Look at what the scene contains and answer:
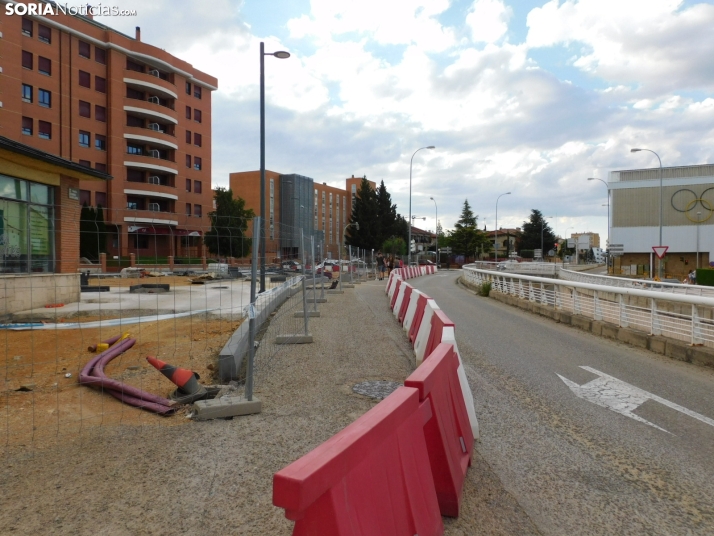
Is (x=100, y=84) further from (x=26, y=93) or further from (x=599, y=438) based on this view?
(x=599, y=438)

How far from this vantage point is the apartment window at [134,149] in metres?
52.0

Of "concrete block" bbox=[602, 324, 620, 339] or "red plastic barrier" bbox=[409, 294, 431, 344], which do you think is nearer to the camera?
"red plastic barrier" bbox=[409, 294, 431, 344]

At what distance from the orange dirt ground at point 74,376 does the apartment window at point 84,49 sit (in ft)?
150

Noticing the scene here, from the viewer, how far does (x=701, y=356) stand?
343 inches

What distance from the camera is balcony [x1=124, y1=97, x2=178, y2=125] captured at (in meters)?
50.6

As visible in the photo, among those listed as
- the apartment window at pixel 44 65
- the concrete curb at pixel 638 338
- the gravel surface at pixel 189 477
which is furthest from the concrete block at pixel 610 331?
the apartment window at pixel 44 65

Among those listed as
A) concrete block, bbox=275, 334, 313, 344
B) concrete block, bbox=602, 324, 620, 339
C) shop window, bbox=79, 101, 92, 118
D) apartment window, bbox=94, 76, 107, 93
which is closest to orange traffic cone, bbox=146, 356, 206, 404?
concrete block, bbox=275, 334, 313, 344

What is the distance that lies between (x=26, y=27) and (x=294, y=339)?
45.1 m

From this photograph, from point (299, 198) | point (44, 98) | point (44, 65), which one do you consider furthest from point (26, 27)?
point (299, 198)

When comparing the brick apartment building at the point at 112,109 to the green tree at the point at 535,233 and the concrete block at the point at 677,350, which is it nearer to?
the concrete block at the point at 677,350

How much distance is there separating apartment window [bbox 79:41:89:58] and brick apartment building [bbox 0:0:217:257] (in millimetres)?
89

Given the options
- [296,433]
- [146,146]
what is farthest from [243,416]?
[146,146]

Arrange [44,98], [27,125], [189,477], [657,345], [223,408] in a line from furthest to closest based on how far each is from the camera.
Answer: [44,98], [27,125], [657,345], [223,408], [189,477]

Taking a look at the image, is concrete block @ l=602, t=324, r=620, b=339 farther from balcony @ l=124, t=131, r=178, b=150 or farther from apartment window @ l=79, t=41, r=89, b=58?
apartment window @ l=79, t=41, r=89, b=58
